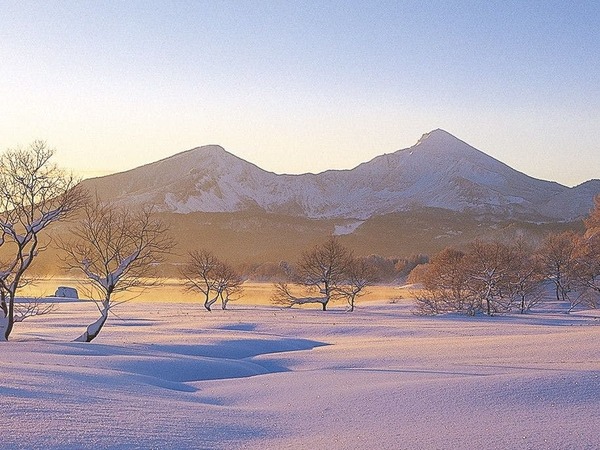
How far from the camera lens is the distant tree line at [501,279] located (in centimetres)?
5562

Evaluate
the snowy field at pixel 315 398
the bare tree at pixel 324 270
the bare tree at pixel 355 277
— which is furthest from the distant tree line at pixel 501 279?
the snowy field at pixel 315 398

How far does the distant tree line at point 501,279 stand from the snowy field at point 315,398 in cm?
3043

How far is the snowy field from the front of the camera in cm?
1014

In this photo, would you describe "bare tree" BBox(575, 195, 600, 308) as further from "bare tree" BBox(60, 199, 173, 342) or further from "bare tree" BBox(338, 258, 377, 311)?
"bare tree" BBox(60, 199, 173, 342)

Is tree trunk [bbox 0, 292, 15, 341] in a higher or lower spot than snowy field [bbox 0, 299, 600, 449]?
higher

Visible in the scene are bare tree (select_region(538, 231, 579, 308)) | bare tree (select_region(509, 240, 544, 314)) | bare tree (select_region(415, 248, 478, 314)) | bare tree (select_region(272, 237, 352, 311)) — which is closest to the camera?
bare tree (select_region(415, 248, 478, 314))

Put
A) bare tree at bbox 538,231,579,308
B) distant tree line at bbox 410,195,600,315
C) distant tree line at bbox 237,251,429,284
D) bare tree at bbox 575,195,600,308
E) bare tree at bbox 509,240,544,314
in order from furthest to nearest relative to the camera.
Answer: distant tree line at bbox 237,251,429,284
bare tree at bbox 538,231,579,308
bare tree at bbox 575,195,600,308
bare tree at bbox 509,240,544,314
distant tree line at bbox 410,195,600,315

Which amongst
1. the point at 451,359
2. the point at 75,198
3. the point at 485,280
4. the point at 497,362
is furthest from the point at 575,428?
the point at 485,280

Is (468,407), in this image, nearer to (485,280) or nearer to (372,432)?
(372,432)

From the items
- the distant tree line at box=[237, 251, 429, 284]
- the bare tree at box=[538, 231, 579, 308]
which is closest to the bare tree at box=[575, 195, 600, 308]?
the bare tree at box=[538, 231, 579, 308]

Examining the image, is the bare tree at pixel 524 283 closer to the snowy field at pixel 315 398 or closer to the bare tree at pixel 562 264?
the bare tree at pixel 562 264

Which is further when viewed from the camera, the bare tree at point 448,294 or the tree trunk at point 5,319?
the bare tree at point 448,294

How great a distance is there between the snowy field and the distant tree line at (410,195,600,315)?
30426 mm

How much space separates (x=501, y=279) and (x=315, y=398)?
45452 millimetres
